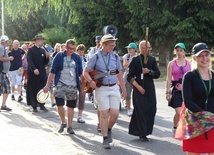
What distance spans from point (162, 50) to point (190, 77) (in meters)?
20.8

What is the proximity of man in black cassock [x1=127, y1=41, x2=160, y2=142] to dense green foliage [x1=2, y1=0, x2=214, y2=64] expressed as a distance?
14637 mm

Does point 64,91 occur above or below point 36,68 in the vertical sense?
below

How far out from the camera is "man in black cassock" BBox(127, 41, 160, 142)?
24.4ft

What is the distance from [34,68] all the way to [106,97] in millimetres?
4207

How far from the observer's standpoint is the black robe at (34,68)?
10797mm

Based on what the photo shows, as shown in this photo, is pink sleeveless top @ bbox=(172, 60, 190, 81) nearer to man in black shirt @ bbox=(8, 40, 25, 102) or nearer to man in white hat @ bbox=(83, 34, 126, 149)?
man in white hat @ bbox=(83, 34, 126, 149)

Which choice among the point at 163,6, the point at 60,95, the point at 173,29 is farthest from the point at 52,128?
the point at 163,6

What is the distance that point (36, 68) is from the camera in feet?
35.5

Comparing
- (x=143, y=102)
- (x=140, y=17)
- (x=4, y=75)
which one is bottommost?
(x=143, y=102)

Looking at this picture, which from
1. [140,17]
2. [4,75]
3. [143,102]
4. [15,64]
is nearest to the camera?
[143,102]

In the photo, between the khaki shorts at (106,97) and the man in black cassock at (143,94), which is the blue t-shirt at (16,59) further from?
the khaki shorts at (106,97)

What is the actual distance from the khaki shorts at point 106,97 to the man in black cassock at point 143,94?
62cm

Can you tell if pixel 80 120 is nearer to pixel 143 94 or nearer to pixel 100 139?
pixel 100 139

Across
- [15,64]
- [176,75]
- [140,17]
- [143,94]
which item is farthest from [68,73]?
[140,17]
